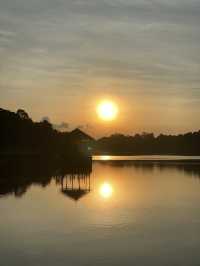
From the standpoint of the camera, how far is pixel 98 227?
23891mm

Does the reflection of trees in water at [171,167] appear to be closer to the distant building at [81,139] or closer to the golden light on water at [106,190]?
the distant building at [81,139]

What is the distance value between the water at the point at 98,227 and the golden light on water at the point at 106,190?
0.26ft

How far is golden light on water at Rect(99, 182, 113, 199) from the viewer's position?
3943 cm

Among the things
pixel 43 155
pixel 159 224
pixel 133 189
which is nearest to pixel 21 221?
pixel 159 224

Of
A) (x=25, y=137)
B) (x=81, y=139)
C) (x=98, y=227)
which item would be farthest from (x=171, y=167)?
(x=98, y=227)

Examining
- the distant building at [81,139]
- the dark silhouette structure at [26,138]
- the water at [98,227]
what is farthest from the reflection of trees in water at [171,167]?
the water at [98,227]

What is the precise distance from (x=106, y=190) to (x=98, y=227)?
64.8ft

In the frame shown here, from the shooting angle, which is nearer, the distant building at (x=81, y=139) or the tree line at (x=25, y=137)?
the distant building at (x=81, y=139)

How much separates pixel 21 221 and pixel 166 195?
1700cm

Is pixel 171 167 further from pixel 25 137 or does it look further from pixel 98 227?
pixel 98 227

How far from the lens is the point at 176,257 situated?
59.0 feet

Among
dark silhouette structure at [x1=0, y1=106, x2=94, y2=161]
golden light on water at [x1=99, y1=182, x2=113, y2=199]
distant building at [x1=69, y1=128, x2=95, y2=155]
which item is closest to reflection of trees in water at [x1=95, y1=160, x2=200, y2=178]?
distant building at [x1=69, y1=128, x2=95, y2=155]

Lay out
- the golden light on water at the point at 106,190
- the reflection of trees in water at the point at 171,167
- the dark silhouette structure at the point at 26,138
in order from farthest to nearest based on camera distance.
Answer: the dark silhouette structure at the point at 26,138 < the reflection of trees in water at the point at 171,167 < the golden light on water at the point at 106,190

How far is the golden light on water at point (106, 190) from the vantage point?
39434 millimetres
